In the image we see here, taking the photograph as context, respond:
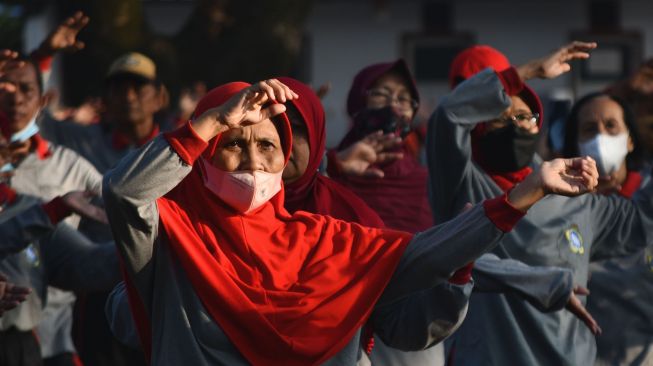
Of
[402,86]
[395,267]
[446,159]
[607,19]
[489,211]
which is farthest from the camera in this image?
[607,19]

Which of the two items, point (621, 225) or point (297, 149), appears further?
point (621, 225)

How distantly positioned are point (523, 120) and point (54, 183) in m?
2.56

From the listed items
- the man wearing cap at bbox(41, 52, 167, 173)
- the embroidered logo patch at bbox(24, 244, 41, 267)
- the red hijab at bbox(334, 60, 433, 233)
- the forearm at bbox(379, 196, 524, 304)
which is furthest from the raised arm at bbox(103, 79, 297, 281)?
the man wearing cap at bbox(41, 52, 167, 173)

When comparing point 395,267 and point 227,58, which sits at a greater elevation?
point 395,267

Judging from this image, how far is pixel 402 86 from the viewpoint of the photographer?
9.01m

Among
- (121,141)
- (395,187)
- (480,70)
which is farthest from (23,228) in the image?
(121,141)

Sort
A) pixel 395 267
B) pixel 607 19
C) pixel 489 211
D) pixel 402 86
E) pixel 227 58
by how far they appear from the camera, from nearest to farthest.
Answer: pixel 489 211 < pixel 395 267 < pixel 402 86 < pixel 227 58 < pixel 607 19

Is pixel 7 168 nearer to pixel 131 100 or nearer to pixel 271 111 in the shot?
pixel 131 100

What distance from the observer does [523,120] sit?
7.75 m

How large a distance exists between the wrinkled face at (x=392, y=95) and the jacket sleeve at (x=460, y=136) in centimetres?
135

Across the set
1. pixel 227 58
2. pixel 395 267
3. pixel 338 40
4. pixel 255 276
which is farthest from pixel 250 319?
pixel 338 40

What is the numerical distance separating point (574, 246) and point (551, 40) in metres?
23.9

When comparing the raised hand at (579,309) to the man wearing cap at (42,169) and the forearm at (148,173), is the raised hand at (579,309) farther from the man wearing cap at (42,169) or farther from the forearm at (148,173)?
the man wearing cap at (42,169)

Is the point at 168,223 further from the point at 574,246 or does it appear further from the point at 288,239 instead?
the point at 574,246
